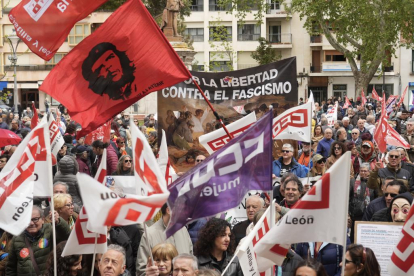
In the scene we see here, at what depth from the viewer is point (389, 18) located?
4153 centimetres

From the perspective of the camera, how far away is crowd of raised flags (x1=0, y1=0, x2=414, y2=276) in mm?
5730

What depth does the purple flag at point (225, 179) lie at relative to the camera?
6.17 meters

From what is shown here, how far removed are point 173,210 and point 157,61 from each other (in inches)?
A: 95.9

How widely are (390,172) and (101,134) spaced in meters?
5.41

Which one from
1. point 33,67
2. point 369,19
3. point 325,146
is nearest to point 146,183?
point 325,146

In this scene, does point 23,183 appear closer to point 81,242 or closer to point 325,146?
point 81,242

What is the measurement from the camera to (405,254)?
18.7 feet

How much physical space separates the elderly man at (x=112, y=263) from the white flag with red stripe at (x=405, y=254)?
2.11 m

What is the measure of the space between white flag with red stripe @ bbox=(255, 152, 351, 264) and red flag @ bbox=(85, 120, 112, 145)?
7827 mm

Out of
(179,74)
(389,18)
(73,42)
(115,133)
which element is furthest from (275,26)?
(179,74)

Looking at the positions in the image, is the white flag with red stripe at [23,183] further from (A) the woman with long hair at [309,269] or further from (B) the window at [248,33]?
(B) the window at [248,33]

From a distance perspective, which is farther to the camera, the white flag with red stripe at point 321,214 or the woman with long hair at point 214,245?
the woman with long hair at point 214,245

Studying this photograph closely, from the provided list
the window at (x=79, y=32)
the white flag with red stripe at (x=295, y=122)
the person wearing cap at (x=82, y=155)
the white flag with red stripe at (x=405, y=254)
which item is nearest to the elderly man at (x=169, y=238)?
the white flag with red stripe at (x=405, y=254)

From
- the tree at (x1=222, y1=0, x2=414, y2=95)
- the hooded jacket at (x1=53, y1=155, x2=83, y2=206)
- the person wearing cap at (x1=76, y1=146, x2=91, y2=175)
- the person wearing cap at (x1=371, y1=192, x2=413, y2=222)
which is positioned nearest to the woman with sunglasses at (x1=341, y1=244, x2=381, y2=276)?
the person wearing cap at (x1=371, y1=192, x2=413, y2=222)
